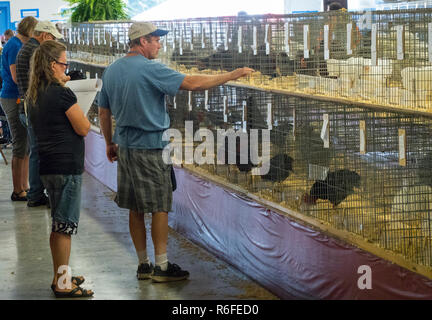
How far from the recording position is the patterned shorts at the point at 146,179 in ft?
13.6

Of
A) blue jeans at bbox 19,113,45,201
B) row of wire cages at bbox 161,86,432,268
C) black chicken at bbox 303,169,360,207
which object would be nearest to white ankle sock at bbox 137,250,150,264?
row of wire cages at bbox 161,86,432,268

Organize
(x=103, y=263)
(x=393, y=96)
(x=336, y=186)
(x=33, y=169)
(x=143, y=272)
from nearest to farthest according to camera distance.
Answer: (x=393, y=96) → (x=336, y=186) → (x=143, y=272) → (x=103, y=263) → (x=33, y=169)

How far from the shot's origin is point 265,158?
4504 millimetres

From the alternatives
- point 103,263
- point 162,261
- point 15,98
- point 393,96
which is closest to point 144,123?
point 162,261

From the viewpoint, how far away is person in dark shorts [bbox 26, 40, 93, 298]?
3.90m

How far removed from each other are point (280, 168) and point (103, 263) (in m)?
1.41

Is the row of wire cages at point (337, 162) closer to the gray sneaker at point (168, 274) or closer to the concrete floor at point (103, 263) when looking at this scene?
the concrete floor at point (103, 263)

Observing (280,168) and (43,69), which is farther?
(280,168)

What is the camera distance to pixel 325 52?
354cm

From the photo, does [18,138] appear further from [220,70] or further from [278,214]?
[278,214]

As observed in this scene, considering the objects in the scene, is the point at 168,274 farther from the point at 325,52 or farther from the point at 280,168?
the point at 325,52

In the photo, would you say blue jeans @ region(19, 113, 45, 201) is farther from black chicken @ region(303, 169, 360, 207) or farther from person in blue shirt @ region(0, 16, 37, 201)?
black chicken @ region(303, 169, 360, 207)

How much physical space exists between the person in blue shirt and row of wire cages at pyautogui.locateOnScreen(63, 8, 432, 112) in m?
1.61

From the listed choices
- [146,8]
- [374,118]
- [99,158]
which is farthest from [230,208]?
[146,8]
